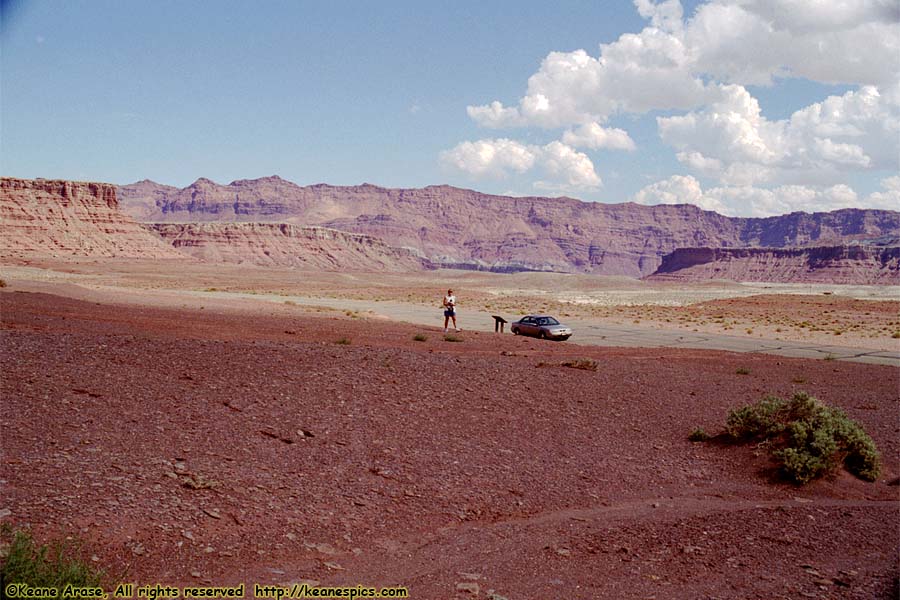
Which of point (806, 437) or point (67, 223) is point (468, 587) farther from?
point (67, 223)

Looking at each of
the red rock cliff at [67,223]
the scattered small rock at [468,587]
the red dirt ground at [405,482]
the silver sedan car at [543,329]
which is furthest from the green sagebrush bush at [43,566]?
the red rock cliff at [67,223]

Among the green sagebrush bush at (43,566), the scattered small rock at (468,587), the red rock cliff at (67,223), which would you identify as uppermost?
the red rock cliff at (67,223)

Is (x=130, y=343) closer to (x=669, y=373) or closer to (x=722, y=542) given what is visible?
(x=722, y=542)

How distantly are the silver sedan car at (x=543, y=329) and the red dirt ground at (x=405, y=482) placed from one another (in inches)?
617

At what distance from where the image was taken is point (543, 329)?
31.3 m

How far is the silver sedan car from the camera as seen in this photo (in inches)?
1212

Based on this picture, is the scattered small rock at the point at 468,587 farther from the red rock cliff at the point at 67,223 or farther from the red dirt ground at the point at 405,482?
the red rock cliff at the point at 67,223

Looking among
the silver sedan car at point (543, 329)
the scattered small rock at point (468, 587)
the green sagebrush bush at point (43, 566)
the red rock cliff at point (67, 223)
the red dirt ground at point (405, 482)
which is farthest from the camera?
the red rock cliff at point (67, 223)

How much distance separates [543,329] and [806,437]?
20201mm

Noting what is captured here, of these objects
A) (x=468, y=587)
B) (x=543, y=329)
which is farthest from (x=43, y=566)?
(x=543, y=329)

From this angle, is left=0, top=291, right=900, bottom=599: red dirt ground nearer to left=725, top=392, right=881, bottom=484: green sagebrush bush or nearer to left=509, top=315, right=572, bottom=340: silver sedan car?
left=725, top=392, right=881, bottom=484: green sagebrush bush

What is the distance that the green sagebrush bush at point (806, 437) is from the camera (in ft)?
34.7

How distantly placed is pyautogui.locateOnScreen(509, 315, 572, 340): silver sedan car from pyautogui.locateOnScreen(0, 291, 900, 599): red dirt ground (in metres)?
15.7

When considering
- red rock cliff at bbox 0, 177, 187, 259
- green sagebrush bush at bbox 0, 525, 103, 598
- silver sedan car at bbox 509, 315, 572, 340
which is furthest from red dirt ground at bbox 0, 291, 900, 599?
red rock cliff at bbox 0, 177, 187, 259
